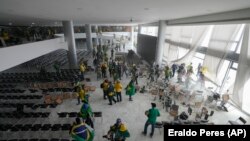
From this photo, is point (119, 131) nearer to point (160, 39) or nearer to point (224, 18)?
point (224, 18)

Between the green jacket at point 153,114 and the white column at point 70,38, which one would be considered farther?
the white column at point 70,38

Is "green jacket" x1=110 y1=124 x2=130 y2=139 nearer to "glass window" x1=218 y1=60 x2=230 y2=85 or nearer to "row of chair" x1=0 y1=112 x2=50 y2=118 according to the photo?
"row of chair" x1=0 y1=112 x2=50 y2=118

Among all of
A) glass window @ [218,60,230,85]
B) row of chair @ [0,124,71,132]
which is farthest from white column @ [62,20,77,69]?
glass window @ [218,60,230,85]

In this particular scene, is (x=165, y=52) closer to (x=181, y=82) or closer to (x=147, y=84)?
(x=181, y=82)

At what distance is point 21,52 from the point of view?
9945mm

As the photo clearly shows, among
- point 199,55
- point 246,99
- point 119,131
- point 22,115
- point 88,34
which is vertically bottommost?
point 22,115

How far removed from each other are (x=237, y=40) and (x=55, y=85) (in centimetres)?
1255

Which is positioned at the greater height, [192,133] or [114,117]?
[192,133]

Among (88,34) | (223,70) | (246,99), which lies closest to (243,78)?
(246,99)

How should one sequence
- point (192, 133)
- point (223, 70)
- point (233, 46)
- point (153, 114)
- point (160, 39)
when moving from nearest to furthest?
point (192, 133), point (153, 114), point (233, 46), point (223, 70), point (160, 39)

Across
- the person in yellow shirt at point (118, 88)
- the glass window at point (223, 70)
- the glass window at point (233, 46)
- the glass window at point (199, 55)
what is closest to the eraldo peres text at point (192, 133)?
the person in yellow shirt at point (118, 88)

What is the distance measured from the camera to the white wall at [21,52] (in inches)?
330

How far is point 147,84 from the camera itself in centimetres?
1299

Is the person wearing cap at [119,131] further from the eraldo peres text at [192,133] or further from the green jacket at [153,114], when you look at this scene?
the eraldo peres text at [192,133]
